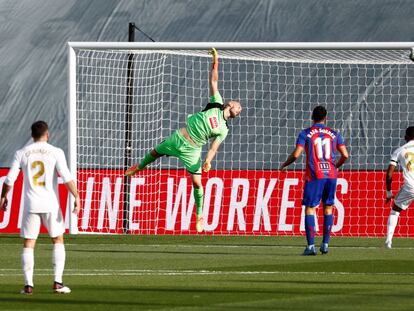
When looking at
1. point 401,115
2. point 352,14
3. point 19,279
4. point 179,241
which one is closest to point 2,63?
point 352,14

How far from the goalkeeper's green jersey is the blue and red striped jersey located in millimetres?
3208

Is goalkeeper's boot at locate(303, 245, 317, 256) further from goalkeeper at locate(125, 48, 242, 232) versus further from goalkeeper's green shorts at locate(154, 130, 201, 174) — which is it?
goalkeeper's green shorts at locate(154, 130, 201, 174)

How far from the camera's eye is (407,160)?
2211 centimetres

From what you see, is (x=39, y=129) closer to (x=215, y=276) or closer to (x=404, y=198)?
(x=215, y=276)

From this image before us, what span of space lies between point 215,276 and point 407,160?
7341mm

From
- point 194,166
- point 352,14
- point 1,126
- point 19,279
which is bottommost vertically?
point 19,279

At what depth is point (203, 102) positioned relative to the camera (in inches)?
1425

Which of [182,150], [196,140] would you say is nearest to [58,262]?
[182,150]

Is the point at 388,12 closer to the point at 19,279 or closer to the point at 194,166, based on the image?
the point at 194,166

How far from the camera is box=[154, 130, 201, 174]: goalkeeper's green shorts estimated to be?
23.4m

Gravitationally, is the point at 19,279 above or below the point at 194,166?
below

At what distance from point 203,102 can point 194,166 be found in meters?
12.9

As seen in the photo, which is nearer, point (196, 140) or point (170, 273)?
point (170, 273)

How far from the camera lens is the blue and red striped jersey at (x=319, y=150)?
1989cm
